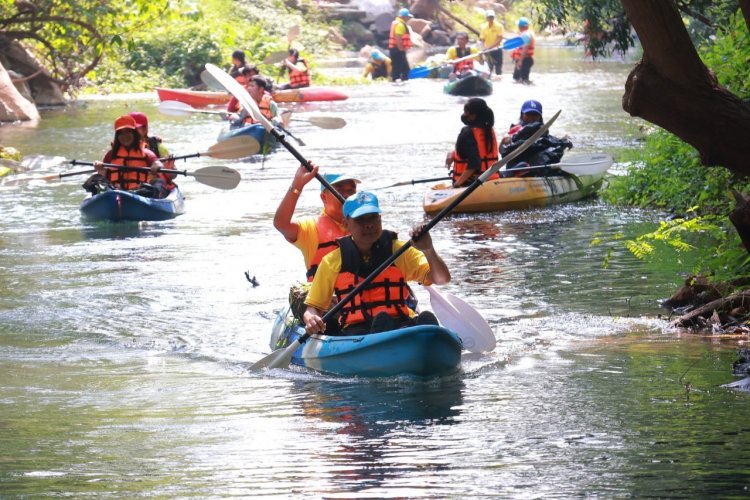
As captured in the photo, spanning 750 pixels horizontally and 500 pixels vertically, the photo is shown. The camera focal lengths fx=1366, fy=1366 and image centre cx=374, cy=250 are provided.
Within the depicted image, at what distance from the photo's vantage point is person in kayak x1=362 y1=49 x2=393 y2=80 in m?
33.9

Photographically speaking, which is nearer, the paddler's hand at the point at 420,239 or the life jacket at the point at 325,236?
the paddler's hand at the point at 420,239

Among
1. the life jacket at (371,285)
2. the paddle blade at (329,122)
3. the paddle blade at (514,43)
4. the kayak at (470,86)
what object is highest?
the paddle blade at (329,122)

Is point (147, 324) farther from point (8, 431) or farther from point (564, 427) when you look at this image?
point (564, 427)

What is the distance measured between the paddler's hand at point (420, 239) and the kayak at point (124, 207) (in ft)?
23.2

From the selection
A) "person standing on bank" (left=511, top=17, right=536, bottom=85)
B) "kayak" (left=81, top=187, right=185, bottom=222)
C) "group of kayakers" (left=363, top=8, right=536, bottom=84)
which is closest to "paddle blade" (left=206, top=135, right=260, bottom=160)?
"kayak" (left=81, top=187, right=185, bottom=222)

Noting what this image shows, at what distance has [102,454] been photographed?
246 inches

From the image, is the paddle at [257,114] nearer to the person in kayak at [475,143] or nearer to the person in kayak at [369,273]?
the person in kayak at [369,273]

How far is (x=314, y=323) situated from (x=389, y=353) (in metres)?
0.47

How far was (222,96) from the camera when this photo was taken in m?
26.7

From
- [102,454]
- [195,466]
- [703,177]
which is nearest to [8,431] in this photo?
[102,454]

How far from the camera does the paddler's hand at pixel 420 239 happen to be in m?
7.55

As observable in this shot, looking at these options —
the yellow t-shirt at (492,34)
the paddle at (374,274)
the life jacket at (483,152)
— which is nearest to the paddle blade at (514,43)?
the yellow t-shirt at (492,34)

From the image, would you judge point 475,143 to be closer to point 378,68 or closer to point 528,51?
point 528,51

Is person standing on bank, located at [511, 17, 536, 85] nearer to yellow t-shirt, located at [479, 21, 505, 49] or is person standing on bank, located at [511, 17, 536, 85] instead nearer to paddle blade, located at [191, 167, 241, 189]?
yellow t-shirt, located at [479, 21, 505, 49]
